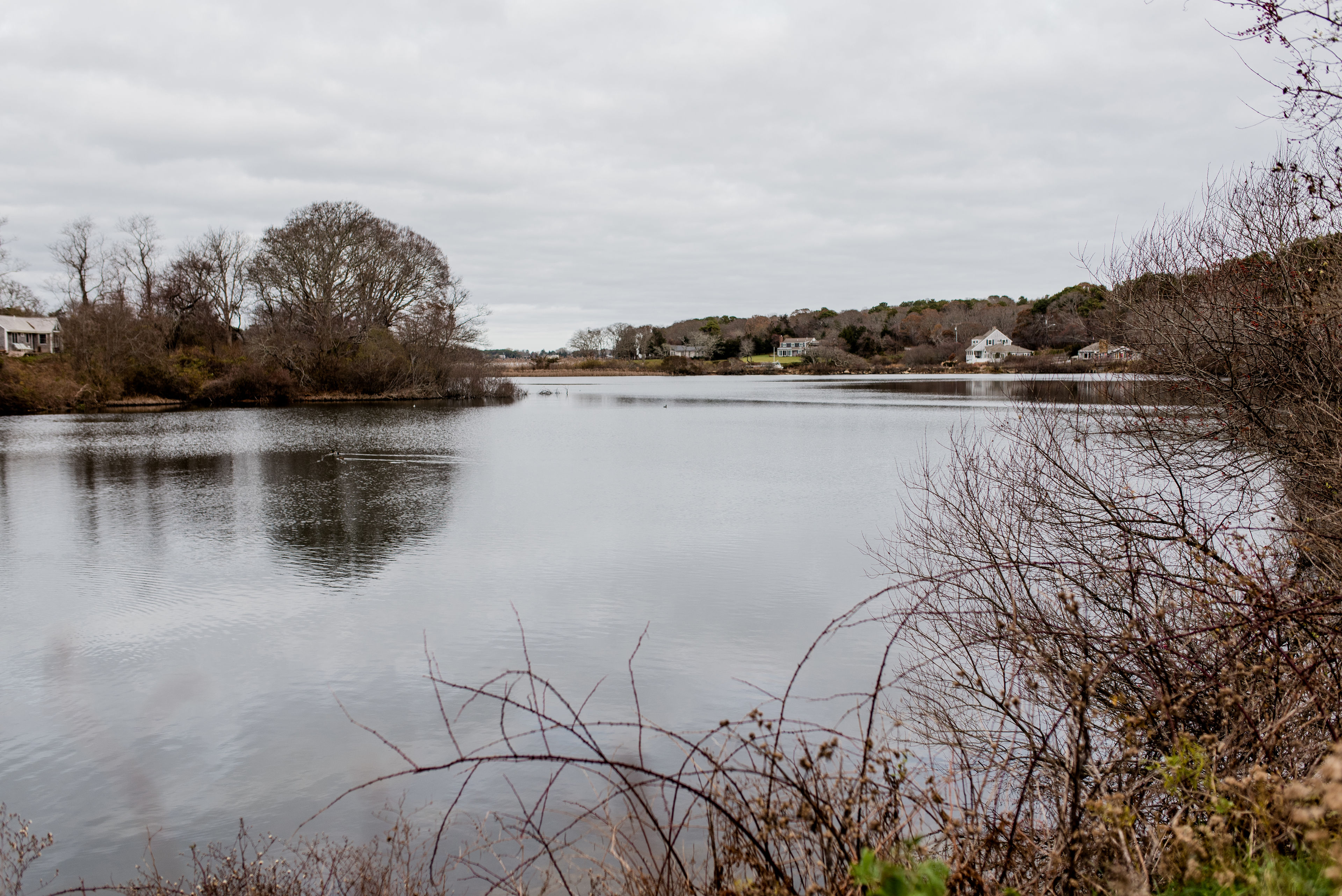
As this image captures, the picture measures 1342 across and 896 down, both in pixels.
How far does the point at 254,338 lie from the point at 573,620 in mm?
43895

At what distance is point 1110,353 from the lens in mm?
12930

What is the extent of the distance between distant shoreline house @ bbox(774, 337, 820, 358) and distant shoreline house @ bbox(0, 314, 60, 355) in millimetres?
87449

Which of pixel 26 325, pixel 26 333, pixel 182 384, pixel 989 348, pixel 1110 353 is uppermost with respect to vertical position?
pixel 26 325

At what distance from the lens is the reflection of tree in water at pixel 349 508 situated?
40.9 ft

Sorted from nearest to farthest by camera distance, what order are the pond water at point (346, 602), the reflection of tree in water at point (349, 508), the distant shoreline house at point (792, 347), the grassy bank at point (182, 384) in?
the pond water at point (346, 602)
the reflection of tree in water at point (349, 508)
the grassy bank at point (182, 384)
the distant shoreline house at point (792, 347)

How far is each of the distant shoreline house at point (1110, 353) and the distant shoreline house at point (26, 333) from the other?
8068cm

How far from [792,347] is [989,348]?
98.0 feet

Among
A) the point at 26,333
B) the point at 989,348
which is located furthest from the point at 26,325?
the point at 989,348

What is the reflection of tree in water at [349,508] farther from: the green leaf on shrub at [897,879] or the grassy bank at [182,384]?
the grassy bank at [182,384]

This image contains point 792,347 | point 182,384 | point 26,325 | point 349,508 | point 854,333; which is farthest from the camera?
point 792,347

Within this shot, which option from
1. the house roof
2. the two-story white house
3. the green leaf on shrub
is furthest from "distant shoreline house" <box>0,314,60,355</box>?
the two-story white house

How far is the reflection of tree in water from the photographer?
12461 millimetres

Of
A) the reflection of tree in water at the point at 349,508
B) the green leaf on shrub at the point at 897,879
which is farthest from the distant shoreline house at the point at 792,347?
the green leaf on shrub at the point at 897,879

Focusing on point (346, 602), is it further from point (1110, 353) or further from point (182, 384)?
point (182, 384)
